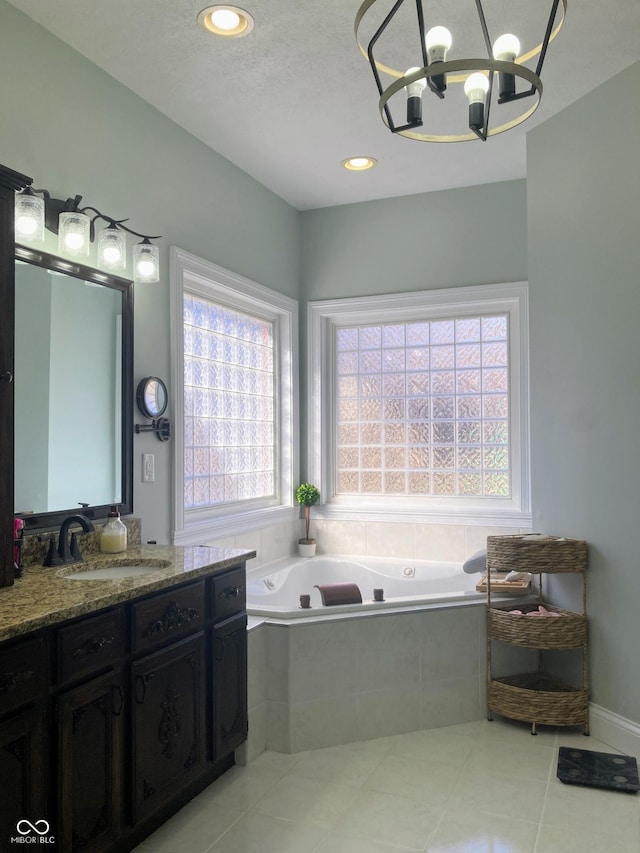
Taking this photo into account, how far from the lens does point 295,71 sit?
288 cm

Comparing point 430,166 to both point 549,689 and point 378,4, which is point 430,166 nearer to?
point 378,4

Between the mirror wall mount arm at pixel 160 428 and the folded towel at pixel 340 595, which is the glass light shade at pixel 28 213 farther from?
the folded towel at pixel 340 595

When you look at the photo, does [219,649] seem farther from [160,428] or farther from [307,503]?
[307,503]

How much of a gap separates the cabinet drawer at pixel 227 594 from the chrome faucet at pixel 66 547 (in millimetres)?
504

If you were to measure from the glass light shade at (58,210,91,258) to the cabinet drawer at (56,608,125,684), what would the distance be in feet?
4.40

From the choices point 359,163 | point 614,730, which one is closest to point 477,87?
point 359,163

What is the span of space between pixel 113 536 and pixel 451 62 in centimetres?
201

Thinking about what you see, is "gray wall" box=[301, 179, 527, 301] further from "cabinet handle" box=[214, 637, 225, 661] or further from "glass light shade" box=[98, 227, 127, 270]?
"cabinet handle" box=[214, 637, 225, 661]

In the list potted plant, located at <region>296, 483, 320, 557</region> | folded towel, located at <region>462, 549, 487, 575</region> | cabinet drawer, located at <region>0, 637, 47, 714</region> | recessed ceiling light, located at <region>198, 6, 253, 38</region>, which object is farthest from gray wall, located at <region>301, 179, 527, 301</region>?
cabinet drawer, located at <region>0, 637, 47, 714</region>

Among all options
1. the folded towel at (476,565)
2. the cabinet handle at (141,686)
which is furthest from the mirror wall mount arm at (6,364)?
the folded towel at (476,565)

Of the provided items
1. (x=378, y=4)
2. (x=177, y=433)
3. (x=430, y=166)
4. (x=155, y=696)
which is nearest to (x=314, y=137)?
(x=430, y=166)

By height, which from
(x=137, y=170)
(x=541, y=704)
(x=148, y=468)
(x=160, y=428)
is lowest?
(x=541, y=704)

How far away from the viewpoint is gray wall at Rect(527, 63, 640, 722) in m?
2.91

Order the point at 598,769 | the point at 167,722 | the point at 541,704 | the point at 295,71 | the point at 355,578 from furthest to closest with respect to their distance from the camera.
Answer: the point at 355,578, the point at 541,704, the point at 295,71, the point at 598,769, the point at 167,722
